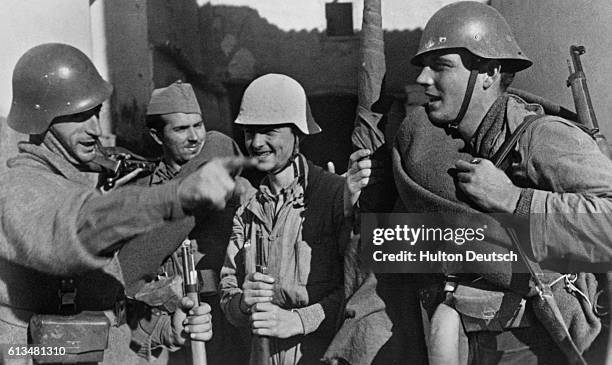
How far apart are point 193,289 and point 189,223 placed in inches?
8.8

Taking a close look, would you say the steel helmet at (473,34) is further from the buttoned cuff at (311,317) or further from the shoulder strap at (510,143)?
the buttoned cuff at (311,317)

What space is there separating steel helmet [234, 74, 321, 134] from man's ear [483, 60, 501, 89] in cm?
60

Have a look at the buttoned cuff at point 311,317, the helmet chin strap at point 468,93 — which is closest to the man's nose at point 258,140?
the buttoned cuff at point 311,317

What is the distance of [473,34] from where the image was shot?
2389 millimetres

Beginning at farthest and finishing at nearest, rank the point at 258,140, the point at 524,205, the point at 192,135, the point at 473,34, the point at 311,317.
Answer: the point at 192,135
the point at 258,140
the point at 311,317
the point at 473,34
the point at 524,205

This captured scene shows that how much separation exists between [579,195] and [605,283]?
0.29 meters

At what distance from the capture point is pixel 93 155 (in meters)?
2.60

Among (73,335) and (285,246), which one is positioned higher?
(285,246)

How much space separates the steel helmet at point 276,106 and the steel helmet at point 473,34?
0.48 m

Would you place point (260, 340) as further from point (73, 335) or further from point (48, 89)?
point (48, 89)

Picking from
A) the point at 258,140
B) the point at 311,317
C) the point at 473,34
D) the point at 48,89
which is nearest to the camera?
the point at 473,34

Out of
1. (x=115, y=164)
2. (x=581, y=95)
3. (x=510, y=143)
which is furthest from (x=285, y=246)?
(x=581, y=95)

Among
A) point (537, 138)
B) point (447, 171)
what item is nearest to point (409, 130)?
point (447, 171)

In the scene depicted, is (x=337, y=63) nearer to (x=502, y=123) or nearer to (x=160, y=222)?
(x=502, y=123)
